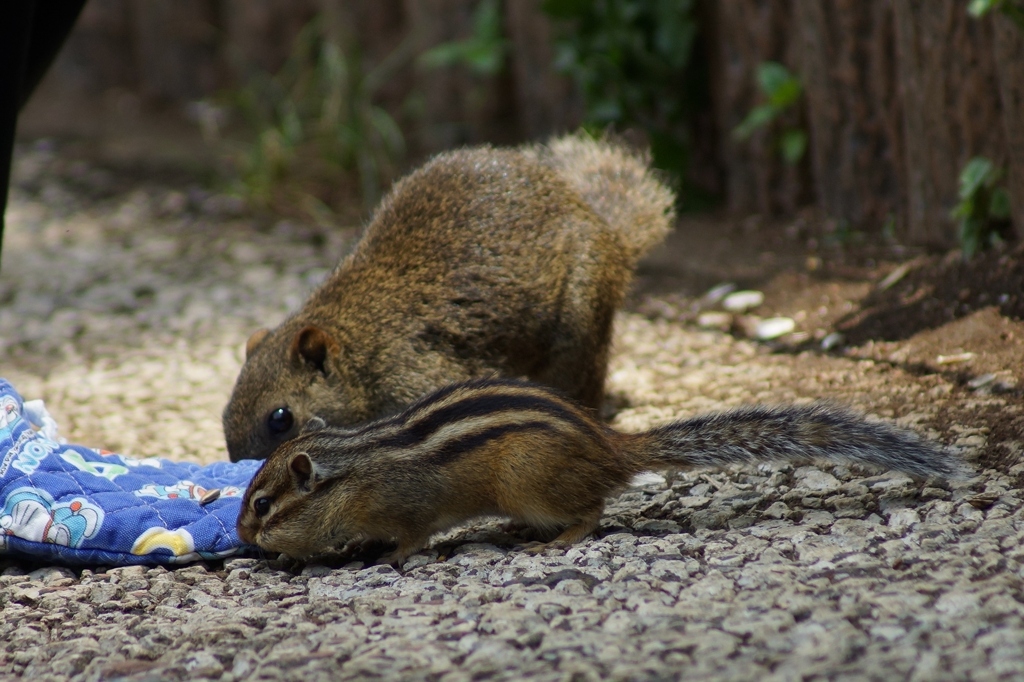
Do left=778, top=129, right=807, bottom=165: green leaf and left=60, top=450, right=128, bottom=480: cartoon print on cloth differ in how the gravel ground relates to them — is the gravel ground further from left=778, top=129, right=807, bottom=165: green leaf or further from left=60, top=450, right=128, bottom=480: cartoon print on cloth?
left=778, top=129, right=807, bottom=165: green leaf

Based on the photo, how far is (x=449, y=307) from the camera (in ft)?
16.8

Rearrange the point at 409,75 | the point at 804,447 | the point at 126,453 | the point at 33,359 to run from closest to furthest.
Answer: the point at 804,447, the point at 126,453, the point at 33,359, the point at 409,75

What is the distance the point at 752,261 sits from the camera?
23.3 feet

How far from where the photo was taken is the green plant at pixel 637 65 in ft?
24.6

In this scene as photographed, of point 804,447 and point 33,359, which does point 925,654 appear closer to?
point 804,447

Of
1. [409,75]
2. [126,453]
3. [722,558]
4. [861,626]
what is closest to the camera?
[861,626]

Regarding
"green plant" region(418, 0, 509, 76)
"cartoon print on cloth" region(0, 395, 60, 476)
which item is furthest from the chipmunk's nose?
"green plant" region(418, 0, 509, 76)

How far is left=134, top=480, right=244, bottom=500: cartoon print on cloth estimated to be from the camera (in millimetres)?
4336

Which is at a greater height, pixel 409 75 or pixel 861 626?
pixel 409 75

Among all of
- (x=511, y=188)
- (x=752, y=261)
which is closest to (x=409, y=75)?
(x=752, y=261)

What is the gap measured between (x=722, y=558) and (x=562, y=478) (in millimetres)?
608

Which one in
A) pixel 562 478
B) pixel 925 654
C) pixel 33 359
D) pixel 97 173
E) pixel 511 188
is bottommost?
pixel 925 654

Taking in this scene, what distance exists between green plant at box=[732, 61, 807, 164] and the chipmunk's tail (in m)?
3.49

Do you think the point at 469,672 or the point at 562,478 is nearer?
the point at 469,672
